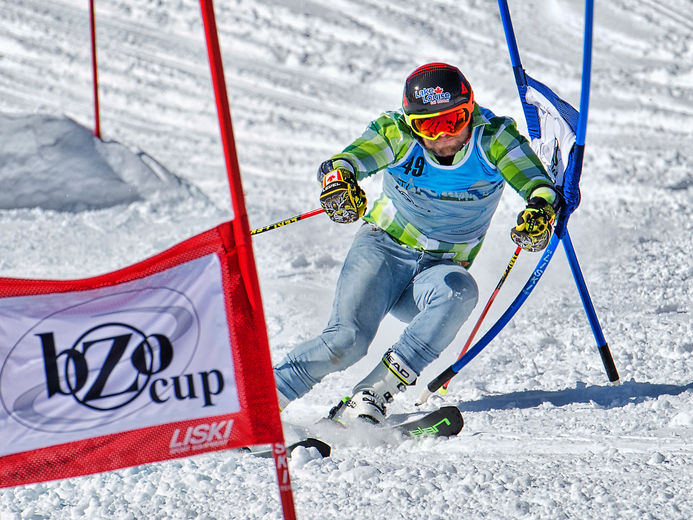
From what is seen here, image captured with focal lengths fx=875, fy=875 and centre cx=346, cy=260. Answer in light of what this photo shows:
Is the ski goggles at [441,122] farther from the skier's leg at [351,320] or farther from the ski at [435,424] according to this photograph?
the ski at [435,424]

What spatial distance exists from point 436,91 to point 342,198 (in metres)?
0.57

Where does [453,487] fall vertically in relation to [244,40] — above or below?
below

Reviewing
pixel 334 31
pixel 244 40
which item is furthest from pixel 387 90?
pixel 244 40

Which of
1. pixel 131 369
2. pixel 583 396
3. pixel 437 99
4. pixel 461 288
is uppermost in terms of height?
pixel 437 99

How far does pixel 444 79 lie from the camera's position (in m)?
3.52

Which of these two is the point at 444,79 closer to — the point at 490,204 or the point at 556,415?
the point at 490,204

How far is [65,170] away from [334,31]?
3.80 m

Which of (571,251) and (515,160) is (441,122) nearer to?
(515,160)

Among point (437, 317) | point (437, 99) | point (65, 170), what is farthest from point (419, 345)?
point (65, 170)

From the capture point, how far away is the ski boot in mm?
3547

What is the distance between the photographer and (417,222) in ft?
12.5

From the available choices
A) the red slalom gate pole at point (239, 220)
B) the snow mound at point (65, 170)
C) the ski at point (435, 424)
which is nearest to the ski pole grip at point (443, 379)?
the ski at point (435, 424)

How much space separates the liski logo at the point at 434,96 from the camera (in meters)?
3.48

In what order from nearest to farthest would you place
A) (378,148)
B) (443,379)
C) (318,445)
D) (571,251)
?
(318,445)
(378,148)
(443,379)
(571,251)
